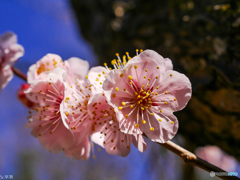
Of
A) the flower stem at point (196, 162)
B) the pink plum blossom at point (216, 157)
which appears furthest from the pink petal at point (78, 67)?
the pink plum blossom at point (216, 157)

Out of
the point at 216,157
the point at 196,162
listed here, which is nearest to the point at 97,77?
the point at 196,162

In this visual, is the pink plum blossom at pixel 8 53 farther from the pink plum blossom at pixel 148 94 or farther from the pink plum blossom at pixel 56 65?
the pink plum blossom at pixel 148 94

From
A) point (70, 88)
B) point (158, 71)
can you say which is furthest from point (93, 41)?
point (158, 71)

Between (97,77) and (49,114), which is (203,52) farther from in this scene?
(49,114)

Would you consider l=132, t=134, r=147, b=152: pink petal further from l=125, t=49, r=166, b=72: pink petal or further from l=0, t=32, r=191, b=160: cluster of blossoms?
l=125, t=49, r=166, b=72: pink petal

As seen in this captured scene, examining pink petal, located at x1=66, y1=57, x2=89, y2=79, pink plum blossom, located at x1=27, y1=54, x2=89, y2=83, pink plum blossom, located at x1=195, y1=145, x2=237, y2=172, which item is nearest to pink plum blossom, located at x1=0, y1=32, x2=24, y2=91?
pink plum blossom, located at x1=27, y1=54, x2=89, y2=83

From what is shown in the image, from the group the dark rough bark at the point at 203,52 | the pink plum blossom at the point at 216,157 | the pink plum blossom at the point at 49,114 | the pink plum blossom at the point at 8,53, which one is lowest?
the pink plum blossom at the point at 216,157
